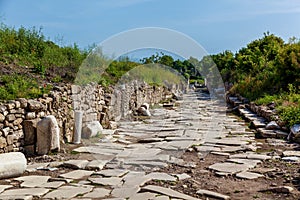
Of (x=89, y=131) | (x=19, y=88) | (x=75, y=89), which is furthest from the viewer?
(x=75, y=89)

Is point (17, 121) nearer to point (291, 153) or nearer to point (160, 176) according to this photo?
point (160, 176)

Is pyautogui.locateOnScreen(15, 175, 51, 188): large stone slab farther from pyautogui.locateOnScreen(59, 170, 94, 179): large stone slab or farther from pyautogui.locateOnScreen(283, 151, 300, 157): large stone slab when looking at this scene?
pyautogui.locateOnScreen(283, 151, 300, 157): large stone slab

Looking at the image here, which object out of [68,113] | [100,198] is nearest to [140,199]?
[100,198]

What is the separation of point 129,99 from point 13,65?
498 centimetres

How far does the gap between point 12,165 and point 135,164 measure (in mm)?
1733

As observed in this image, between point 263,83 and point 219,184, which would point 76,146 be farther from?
point 263,83

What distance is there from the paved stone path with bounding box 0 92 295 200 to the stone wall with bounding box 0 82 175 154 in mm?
574

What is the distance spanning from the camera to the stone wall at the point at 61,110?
5716 mm

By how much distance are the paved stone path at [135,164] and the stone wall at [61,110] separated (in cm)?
57

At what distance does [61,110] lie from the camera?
733 centimetres

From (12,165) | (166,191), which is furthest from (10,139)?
(166,191)

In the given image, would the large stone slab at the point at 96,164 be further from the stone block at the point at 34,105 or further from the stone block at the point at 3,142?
the stone block at the point at 34,105

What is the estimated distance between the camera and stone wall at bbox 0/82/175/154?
18.8 feet

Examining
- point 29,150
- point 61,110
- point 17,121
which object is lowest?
point 29,150
